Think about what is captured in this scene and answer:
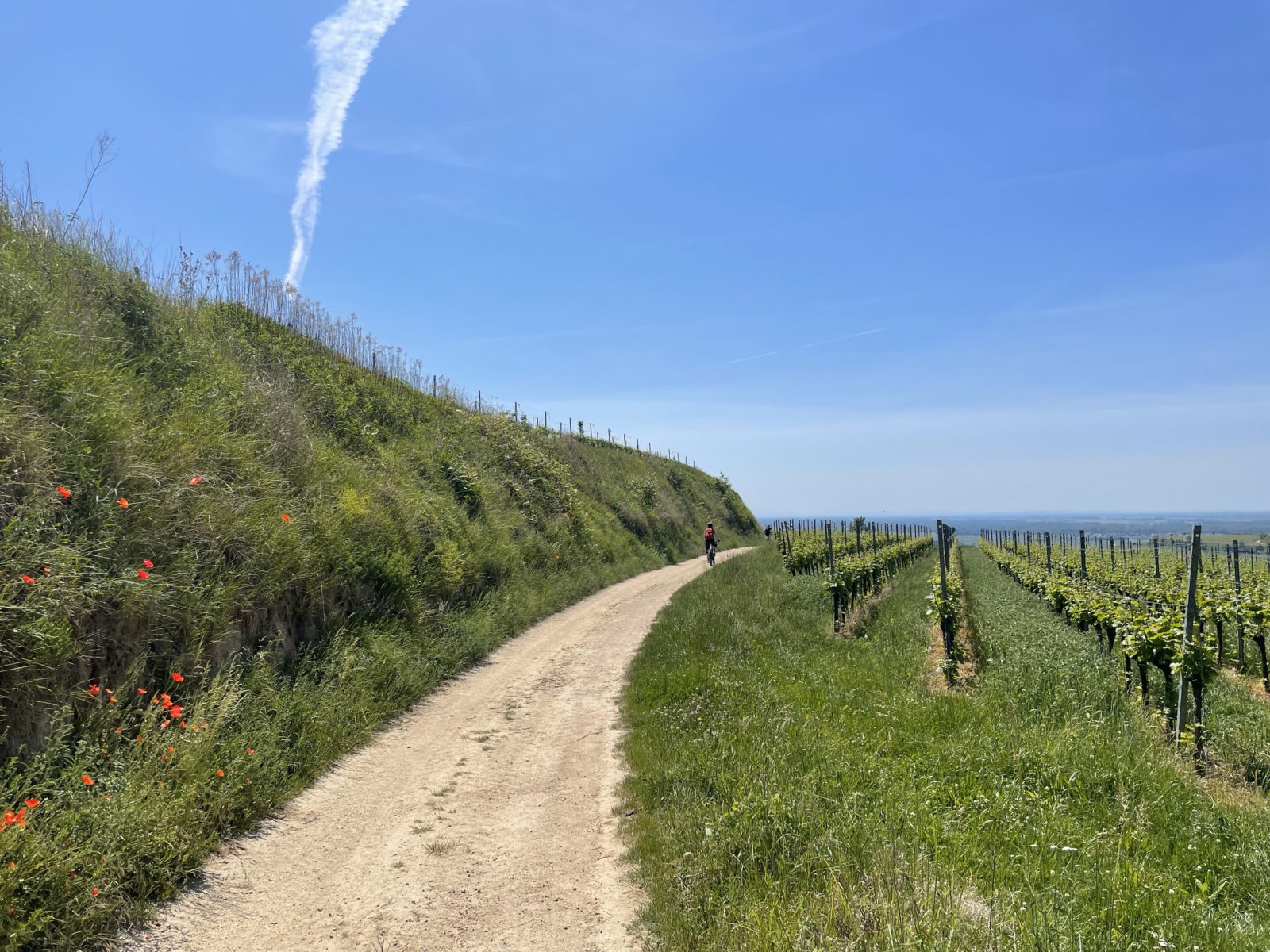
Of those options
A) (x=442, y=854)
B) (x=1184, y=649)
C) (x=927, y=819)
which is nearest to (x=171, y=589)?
(x=442, y=854)

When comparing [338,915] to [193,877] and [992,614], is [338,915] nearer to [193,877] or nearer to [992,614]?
[193,877]

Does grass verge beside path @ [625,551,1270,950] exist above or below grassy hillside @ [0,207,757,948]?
below

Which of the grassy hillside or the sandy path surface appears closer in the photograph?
the sandy path surface

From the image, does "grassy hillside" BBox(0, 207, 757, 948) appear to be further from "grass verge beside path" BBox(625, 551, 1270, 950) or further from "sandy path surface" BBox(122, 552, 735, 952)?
"grass verge beside path" BBox(625, 551, 1270, 950)

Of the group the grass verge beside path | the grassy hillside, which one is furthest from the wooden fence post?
the grassy hillside

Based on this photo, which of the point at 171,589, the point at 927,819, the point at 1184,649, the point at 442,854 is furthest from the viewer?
the point at 1184,649

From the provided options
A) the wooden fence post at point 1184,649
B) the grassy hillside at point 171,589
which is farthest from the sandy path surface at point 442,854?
the wooden fence post at point 1184,649

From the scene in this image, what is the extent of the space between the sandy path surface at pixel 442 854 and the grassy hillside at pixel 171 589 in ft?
1.31

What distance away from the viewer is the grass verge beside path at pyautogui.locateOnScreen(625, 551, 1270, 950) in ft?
12.0

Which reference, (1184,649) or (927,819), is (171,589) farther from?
(1184,649)

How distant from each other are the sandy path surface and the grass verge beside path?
0.45 meters

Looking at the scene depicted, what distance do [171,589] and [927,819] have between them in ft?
23.2

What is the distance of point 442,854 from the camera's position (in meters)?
5.22

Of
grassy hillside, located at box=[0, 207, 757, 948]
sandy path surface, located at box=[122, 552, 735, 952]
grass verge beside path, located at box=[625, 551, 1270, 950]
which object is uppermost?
grassy hillside, located at box=[0, 207, 757, 948]
